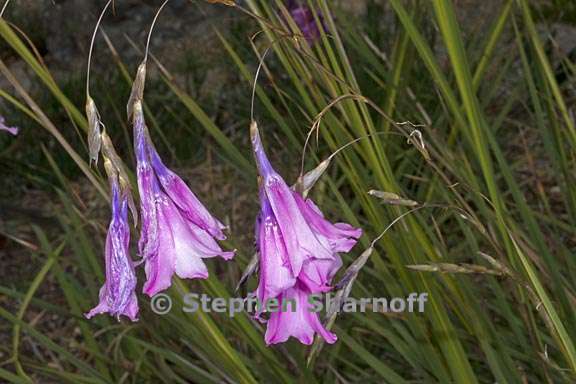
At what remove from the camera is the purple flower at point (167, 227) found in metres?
0.84

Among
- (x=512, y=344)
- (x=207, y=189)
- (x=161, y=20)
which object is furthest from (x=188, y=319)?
(x=161, y=20)

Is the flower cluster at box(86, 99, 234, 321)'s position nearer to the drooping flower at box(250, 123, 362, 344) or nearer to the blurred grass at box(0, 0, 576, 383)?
the drooping flower at box(250, 123, 362, 344)

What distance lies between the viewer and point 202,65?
3.64m

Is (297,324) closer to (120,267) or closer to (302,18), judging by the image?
(120,267)

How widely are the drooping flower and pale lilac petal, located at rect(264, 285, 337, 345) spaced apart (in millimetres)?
49

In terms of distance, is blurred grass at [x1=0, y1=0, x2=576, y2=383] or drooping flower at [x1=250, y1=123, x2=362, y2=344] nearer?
drooping flower at [x1=250, y1=123, x2=362, y2=344]

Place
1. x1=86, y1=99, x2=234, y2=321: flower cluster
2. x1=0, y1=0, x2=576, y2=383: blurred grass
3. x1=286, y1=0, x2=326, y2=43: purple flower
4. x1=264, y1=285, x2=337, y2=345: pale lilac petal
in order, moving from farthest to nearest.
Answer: x1=286, y1=0, x2=326, y2=43: purple flower < x1=0, y1=0, x2=576, y2=383: blurred grass < x1=264, y1=285, x2=337, y2=345: pale lilac petal < x1=86, y1=99, x2=234, y2=321: flower cluster

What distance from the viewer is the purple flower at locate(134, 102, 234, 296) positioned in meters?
0.84

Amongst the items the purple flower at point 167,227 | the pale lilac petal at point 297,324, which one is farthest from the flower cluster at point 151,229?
the pale lilac petal at point 297,324

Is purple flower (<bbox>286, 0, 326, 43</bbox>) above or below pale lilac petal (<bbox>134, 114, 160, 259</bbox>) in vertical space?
below

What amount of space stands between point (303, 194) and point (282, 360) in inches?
45.8

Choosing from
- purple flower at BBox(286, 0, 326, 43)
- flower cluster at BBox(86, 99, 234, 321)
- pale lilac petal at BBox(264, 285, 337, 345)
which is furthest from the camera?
purple flower at BBox(286, 0, 326, 43)

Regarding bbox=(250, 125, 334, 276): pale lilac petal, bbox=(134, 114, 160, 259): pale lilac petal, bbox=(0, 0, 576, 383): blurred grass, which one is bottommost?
bbox=(0, 0, 576, 383): blurred grass

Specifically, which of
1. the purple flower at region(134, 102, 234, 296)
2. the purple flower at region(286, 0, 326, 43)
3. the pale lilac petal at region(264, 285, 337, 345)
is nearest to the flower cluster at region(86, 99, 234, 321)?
the purple flower at region(134, 102, 234, 296)
